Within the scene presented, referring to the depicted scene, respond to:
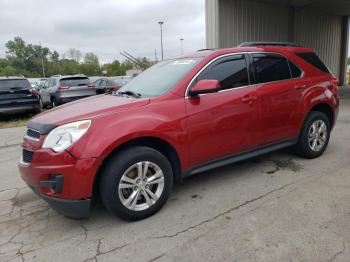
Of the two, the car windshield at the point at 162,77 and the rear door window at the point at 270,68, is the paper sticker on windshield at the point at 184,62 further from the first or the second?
the rear door window at the point at 270,68

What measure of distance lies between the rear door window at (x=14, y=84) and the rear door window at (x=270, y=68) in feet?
30.3

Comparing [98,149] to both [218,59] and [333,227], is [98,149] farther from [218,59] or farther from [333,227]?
[333,227]

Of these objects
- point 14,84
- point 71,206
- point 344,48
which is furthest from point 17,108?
point 344,48

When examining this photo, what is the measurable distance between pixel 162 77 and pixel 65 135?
156cm

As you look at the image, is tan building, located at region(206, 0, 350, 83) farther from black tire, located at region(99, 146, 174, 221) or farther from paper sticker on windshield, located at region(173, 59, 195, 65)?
black tire, located at region(99, 146, 174, 221)

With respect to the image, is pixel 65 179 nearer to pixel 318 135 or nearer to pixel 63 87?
pixel 318 135

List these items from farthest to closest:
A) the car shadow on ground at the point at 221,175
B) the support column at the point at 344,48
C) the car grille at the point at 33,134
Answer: the support column at the point at 344,48 → the car shadow on ground at the point at 221,175 → the car grille at the point at 33,134

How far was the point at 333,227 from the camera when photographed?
9.71 ft

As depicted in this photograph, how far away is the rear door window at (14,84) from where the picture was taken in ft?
34.7

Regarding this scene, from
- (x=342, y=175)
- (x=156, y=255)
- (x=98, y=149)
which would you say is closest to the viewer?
(x=156, y=255)

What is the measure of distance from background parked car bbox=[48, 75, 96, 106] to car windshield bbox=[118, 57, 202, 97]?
8425 millimetres

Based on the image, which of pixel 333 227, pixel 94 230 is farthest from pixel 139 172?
pixel 333 227

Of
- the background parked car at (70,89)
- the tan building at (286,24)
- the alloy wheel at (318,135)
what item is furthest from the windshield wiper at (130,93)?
the tan building at (286,24)

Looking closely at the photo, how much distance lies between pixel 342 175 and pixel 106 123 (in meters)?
3.25
